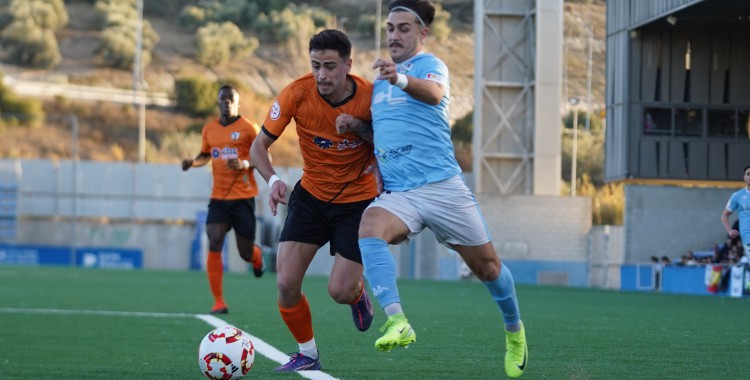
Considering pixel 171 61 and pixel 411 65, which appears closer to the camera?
pixel 411 65

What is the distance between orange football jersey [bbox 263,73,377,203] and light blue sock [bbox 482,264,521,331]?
1073mm

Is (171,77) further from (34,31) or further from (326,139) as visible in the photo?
(326,139)

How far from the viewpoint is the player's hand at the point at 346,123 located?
684 cm

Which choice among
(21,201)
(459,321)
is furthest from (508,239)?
(459,321)

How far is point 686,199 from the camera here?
31172 mm

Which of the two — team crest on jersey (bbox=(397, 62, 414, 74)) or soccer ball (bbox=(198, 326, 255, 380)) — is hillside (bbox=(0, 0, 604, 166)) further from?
team crest on jersey (bbox=(397, 62, 414, 74))

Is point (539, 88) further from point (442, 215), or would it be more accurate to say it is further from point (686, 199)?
point (442, 215)

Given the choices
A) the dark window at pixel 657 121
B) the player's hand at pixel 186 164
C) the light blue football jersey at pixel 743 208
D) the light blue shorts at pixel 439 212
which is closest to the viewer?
the light blue shorts at pixel 439 212

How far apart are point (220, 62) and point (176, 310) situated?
64.7 m

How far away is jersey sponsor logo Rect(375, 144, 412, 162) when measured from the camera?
22.0 feet

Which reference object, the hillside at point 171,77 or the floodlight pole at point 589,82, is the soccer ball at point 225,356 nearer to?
the hillside at point 171,77

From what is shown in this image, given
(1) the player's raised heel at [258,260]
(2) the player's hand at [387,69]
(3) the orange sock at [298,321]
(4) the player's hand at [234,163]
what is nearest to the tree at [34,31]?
(1) the player's raised heel at [258,260]

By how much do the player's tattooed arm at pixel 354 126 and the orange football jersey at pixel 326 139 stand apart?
11 cm

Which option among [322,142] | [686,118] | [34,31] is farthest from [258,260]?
[34,31]
